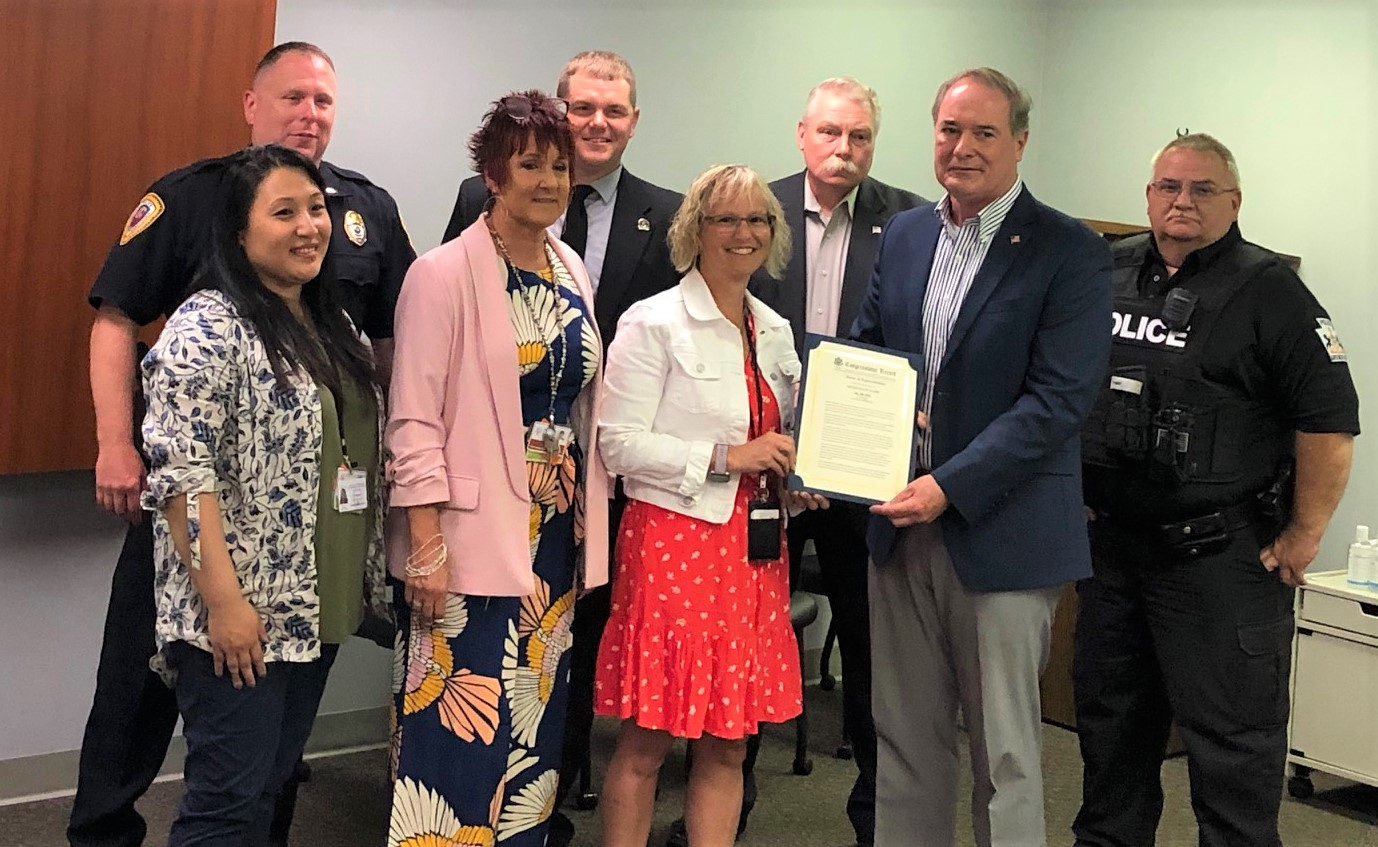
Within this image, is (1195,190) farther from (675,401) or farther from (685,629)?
(685,629)

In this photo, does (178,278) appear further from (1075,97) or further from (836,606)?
(1075,97)

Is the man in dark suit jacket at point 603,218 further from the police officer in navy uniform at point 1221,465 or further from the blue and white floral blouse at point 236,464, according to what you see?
the police officer in navy uniform at point 1221,465

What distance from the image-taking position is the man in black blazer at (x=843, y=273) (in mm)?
3404

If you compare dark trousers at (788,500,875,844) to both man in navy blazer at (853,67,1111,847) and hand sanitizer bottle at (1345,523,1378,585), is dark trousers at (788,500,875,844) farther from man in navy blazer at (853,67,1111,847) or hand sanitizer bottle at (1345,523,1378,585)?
hand sanitizer bottle at (1345,523,1378,585)

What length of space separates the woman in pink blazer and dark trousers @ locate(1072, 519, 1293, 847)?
1.33 meters

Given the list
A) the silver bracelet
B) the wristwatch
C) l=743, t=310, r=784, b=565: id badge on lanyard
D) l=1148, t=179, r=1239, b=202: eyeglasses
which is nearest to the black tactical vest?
l=1148, t=179, r=1239, b=202: eyeglasses

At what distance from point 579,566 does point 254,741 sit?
762 mm

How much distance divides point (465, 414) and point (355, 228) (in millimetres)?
606

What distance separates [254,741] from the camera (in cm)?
227

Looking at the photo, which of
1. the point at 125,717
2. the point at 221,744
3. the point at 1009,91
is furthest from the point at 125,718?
the point at 1009,91

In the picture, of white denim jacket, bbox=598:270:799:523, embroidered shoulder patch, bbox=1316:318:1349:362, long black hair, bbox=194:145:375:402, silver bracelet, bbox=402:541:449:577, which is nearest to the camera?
long black hair, bbox=194:145:375:402

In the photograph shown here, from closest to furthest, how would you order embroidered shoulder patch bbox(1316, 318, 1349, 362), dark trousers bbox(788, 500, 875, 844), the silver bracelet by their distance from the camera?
the silver bracelet
embroidered shoulder patch bbox(1316, 318, 1349, 362)
dark trousers bbox(788, 500, 875, 844)

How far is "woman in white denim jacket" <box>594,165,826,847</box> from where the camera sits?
280 centimetres

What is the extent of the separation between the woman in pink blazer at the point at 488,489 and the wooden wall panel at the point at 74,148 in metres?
1.11
